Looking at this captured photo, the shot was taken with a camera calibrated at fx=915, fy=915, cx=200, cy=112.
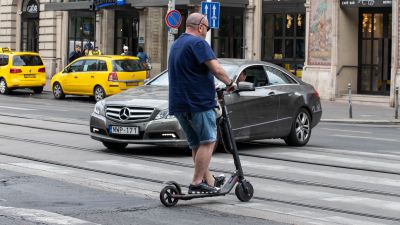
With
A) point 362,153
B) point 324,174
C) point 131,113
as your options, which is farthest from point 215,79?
point 324,174

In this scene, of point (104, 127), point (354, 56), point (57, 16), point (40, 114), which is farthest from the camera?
point (57, 16)

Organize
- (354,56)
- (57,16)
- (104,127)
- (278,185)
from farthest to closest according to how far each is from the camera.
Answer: (57,16) < (354,56) < (104,127) < (278,185)

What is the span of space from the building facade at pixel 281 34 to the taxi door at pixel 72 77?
607 cm

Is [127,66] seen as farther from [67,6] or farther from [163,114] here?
[163,114]

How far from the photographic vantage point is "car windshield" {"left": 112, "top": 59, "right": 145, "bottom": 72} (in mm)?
30344

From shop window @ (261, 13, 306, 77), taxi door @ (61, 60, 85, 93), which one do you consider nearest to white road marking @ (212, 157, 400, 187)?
taxi door @ (61, 60, 85, 93)

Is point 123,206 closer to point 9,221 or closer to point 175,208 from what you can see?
point 175,208

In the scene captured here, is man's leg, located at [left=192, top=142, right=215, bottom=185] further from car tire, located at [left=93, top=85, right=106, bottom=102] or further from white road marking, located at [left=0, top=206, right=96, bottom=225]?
car tire, located at [left=93, top=85, right=106, bottom=102]

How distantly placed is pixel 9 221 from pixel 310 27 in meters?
26.5

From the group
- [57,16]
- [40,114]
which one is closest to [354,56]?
[40,114]

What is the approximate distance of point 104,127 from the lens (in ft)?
44.6

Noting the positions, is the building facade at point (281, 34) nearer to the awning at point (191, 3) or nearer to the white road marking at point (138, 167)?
the awning at point (191, 3)

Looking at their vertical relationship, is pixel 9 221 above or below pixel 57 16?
below

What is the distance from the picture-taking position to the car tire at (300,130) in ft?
49.9
